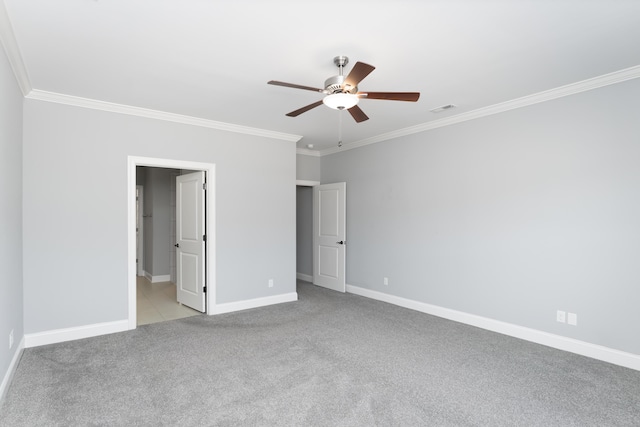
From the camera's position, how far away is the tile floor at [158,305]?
15.4 feet

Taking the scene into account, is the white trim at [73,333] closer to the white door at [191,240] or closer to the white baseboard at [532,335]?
the white door at [191,240]

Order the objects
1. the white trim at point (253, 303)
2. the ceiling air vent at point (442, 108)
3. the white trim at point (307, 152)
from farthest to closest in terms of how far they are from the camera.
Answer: the white trim at point (307, 152) → the white trim at point (253, 303) → the ceiling air vent at point (442, 108)

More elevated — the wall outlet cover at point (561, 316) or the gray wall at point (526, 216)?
the gray wall at point (526, 216)

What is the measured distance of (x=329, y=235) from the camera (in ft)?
21.0

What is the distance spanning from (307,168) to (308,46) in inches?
160

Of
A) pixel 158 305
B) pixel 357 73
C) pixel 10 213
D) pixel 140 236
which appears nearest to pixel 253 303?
pixel 158 305

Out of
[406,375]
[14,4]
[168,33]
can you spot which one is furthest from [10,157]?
[406,375]

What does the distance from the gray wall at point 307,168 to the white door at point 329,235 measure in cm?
29

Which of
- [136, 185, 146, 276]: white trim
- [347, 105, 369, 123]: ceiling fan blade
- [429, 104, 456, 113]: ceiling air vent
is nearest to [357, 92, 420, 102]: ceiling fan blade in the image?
[347, 105, 369, 123]: ceiling fan blade

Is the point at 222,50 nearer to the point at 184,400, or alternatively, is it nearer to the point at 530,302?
the point at 184,400

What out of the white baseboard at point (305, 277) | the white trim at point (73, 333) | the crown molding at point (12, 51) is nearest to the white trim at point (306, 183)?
the white baseboard at point (305, 277)

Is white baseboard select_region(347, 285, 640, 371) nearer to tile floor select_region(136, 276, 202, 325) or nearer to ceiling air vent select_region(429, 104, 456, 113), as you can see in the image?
ceiling air vent select_region(429, 104, 456, 113)

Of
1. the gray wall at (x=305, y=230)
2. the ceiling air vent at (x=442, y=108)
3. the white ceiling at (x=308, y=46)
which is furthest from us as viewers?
the gray wall at (x=305, y=230)

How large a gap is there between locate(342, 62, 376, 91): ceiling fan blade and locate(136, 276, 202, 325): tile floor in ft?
12.4
